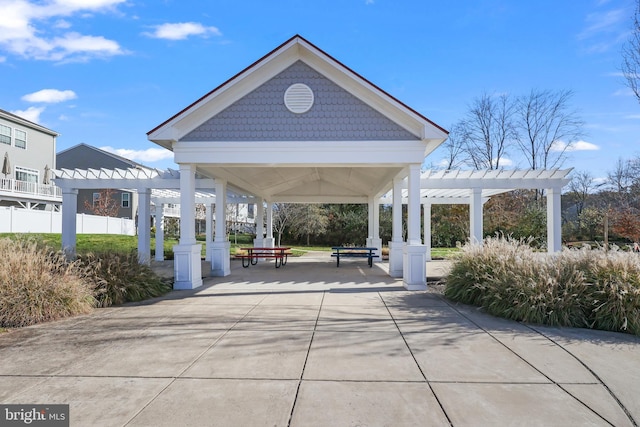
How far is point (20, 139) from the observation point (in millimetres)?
27266

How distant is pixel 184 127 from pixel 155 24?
270cm

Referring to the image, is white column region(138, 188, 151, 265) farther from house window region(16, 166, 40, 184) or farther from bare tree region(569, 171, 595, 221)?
bare tree region(569, 171, 595, 221)

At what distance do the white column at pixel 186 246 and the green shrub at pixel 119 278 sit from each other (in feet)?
1.73

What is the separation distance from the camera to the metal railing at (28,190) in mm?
24719

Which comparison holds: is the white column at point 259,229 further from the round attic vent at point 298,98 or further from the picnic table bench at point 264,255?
the round attic vent at point 298,98

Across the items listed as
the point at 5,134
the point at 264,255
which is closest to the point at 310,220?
the point at 264,255

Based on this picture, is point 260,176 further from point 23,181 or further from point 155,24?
point 23,181

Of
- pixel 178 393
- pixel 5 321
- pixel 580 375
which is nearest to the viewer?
pixel 178 393

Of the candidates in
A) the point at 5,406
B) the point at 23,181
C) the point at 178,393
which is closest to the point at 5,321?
the point at 5,406

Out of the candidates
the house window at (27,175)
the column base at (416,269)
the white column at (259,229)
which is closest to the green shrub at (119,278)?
the column base at (416,269)

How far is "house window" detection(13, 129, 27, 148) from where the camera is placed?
26.9 meters

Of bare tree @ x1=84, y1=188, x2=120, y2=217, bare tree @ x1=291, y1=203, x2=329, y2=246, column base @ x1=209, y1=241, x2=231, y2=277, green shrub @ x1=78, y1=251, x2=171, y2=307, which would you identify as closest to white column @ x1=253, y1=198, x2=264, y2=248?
column base @ x1=209, y1=241, x2=231, y2=277

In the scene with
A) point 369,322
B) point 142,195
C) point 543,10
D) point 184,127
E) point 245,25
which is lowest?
point 369,322

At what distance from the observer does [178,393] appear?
3.69 meters
